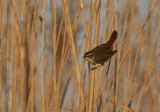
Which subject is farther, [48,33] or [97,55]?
[48,33]

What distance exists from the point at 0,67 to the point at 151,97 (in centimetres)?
78

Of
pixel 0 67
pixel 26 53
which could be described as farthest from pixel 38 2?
pixel 0 67

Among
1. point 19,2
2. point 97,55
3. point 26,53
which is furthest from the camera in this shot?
point 26,53

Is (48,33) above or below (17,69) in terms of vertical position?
above

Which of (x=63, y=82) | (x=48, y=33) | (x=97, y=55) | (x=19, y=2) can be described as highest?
(x=19, y=2)

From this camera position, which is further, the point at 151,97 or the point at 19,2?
the point at 151,97

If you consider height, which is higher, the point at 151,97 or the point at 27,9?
the point at 27,9

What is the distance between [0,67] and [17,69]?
0.52ft

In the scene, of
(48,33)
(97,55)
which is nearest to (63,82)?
(48,33)

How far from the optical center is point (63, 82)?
1447 mm

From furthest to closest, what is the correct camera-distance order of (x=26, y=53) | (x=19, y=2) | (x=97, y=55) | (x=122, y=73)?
(x=122, y=73)
(x=26, y=53)
(x=19, y=2)
(x=97, y=55)

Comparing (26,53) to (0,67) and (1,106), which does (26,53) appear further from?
(1,106)

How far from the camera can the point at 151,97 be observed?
130 cm

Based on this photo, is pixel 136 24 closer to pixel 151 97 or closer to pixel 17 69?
pixel 151 97
